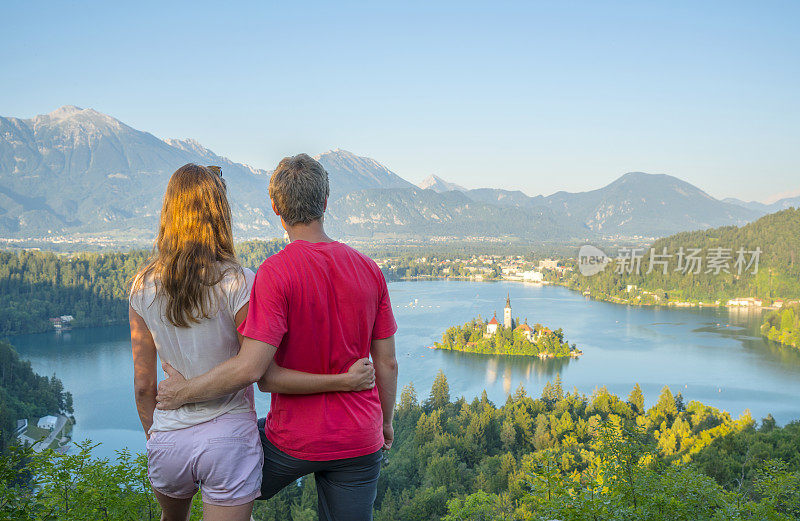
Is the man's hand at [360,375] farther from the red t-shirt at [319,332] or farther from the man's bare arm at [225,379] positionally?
the man's bare arm at [225,379]

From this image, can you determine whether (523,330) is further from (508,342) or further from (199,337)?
(199,337)

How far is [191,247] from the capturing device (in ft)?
4.02

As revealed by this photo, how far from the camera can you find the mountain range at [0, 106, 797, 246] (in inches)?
5728

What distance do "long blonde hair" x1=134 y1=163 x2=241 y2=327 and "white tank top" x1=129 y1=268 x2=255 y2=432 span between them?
2 cm

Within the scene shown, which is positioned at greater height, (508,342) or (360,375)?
(360,375)

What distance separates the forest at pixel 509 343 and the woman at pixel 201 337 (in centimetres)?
3107

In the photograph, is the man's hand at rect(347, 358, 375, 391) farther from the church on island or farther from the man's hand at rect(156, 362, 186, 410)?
the church on island

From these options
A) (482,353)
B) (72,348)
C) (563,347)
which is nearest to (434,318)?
(482,353)

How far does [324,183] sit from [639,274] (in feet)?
210

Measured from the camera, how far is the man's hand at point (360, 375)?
48.3 inches

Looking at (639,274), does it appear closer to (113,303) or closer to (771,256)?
(771,256)

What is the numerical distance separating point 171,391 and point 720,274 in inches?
2500
